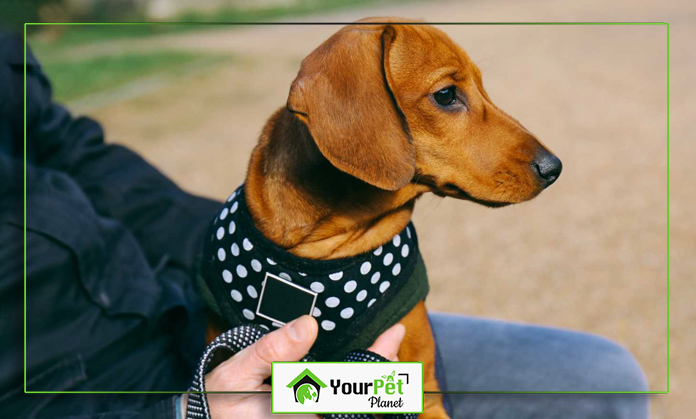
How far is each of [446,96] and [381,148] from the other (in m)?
0.21

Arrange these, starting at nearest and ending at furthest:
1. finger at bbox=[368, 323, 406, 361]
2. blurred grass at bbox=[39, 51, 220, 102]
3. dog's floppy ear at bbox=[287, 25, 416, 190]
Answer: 1. dog's floppy ear at bbox=[287, 25, 416, 190]
2. finger at bbox=[368, 323, 406, 361]
3. blurred grass at bbox=[39, 51, 220, 102]

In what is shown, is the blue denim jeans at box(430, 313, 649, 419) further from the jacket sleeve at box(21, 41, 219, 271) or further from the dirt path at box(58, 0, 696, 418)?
the jacket sleeve at box(21, 41, 219, 271)

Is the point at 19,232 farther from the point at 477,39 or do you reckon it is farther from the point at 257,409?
the point at 477,39

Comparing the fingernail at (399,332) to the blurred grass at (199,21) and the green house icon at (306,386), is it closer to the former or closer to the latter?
the green house icon at (306,386)

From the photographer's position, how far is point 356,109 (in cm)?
124

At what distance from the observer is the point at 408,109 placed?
51.9 inches

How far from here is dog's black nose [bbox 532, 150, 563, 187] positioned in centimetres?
130

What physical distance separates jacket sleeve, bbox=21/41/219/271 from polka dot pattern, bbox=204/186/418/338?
2.11ft

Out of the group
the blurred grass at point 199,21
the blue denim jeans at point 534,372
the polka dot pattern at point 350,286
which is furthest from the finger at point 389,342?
the blurred grass at point 199,21

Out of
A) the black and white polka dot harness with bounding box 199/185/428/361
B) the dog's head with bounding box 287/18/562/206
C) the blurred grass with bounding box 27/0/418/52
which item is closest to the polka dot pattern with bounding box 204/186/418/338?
the black and white polka dot harness with bounding box 199/185/428/361

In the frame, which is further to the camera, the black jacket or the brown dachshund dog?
A: the black jacket

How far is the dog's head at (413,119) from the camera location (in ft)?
4.05

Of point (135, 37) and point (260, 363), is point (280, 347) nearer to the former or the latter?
point (260, 363)

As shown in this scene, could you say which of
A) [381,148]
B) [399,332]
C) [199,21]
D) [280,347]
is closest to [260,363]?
[280,347]
